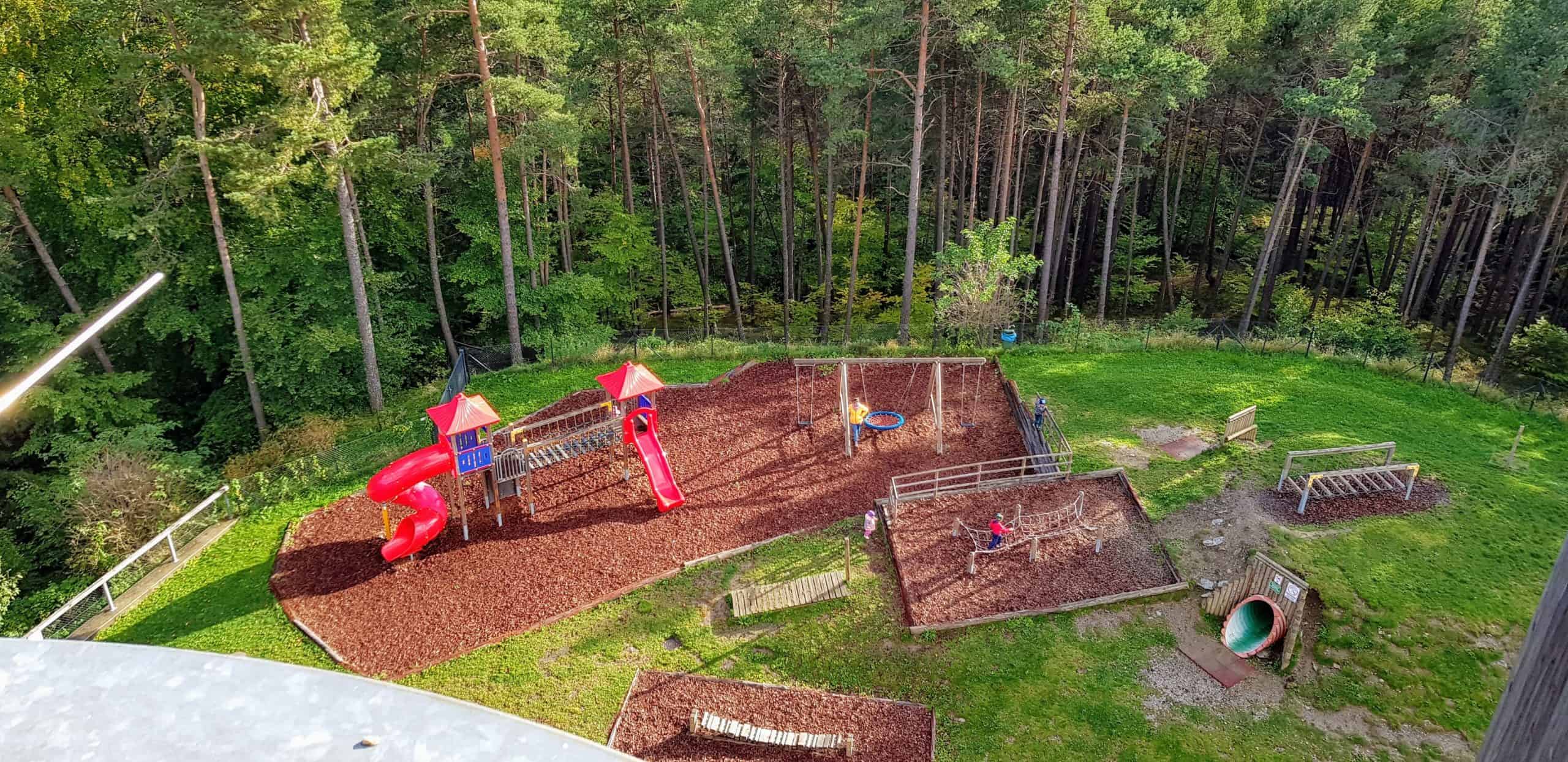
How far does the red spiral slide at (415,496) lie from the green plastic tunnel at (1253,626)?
14.1 meters

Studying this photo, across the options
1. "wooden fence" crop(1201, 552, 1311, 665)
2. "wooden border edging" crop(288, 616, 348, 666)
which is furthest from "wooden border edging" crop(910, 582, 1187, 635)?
"wooden border edging" crop(288, 616, 348, 666)

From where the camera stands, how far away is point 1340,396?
20281 mm

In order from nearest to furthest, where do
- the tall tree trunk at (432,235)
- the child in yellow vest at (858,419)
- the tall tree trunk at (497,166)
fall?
the child in yellow vest at (858,419), the tall tree trunk at (497,166), the tall tree trunk at (432,235)

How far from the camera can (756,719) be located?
38.0 feet

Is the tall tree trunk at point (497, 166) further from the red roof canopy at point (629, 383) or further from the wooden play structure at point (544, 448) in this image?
the red roof canopy at point (629, 383)

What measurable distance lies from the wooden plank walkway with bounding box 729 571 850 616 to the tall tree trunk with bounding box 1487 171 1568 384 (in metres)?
22.5

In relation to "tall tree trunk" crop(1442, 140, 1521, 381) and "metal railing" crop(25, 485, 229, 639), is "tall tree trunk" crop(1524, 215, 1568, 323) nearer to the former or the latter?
"tall tree trunk" crop(1442, 140, 1521, 381)

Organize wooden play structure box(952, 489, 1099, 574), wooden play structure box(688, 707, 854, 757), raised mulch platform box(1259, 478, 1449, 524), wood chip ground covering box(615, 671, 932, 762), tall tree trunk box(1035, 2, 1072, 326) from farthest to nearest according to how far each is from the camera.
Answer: tall tree trunk box(1035, 2, 1072, 326)
raised mulch platform box(1259, 478, 1449, 524)
wooden play structure box(952, 489, 1099, 574)
wood chip ground covering box(615, 671, 932, 762)
wooden play structure box(688, 707, 854, 757)

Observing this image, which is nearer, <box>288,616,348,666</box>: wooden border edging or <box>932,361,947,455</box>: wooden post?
<box>288,616,348,666</box>: wooden border edging

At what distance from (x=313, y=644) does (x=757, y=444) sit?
32.1ft

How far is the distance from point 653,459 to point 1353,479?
14.5m

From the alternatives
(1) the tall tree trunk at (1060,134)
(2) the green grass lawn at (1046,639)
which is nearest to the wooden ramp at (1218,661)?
(2) the green grass lawn at (1046,639)

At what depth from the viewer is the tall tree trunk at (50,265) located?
781 inches

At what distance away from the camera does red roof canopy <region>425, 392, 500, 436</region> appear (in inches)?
590
